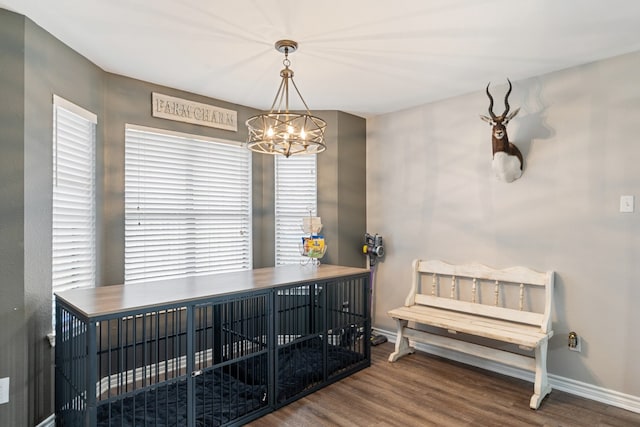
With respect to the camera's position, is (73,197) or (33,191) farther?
(73,197)

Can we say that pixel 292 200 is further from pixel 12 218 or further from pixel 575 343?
pixel 575 343

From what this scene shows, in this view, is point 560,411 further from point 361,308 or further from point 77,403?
point 77,403

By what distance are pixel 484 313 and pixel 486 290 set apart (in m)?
0.23

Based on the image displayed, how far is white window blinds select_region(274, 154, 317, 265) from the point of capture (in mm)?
4191

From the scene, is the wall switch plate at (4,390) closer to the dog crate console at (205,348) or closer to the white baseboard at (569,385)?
the dog crate console at (205,348)

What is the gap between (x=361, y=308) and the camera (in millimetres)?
3631

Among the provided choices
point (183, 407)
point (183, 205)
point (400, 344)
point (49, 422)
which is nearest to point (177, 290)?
point (183, 407)

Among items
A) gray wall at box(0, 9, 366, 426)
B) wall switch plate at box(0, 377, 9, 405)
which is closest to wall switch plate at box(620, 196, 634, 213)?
gray wall at box(0, 9, 366, 426)

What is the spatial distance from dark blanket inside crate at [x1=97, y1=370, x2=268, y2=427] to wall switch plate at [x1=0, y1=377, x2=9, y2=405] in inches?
19.8

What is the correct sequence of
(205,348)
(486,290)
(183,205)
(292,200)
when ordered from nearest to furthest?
(205,348), (486,290), (183,205), (292,200)

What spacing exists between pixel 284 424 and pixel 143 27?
2.74 metres

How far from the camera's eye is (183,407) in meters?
2.53

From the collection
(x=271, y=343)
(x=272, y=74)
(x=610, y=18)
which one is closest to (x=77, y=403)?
(x=271, y=343)

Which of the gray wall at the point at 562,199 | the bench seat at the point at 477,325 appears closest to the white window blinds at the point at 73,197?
the bench seat at the point at 477,325
